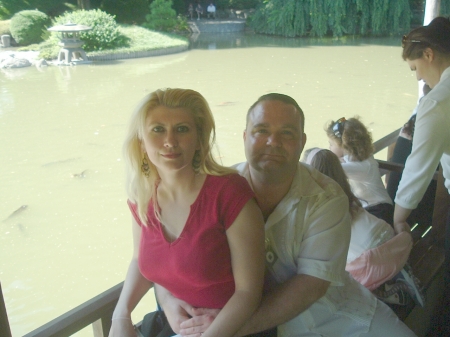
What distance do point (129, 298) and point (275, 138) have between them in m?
0.63

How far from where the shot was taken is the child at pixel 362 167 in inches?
91.4

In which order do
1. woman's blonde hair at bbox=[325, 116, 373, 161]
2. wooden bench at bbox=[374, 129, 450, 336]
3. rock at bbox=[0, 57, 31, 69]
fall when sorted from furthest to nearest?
rock at bbox=[0, 57, 31, 69] → woman's blonde hair at bbox=[325, 116, 373, 161] → wooden bench at bbox=[374, 129, 450, 336]

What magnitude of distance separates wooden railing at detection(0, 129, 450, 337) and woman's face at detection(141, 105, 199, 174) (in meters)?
0.47

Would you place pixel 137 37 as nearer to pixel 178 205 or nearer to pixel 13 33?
pixel 13 33

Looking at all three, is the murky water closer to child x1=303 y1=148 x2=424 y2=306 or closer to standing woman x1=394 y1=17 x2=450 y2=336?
child x1=303 y1=148 x2=424 y2=306

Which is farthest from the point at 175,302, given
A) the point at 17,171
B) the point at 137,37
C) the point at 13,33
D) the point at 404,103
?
the point at 13,33

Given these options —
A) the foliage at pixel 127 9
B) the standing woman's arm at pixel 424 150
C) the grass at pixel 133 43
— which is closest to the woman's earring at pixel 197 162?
the standing woman's arm at pixel 424 150

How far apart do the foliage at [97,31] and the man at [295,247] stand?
1559 centimetres

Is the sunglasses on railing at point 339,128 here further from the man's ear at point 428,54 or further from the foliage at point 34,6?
the foliage at point 34,6

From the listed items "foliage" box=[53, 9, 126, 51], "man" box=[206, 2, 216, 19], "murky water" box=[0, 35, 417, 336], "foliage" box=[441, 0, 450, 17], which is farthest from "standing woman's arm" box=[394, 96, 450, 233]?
"man" box=[206, 2, 216, 19]

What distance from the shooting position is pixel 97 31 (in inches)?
634


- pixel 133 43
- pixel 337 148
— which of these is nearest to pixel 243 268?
pixel 337 148

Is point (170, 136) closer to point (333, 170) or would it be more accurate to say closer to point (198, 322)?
point (198, 322)

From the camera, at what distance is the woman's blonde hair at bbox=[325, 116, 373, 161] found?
8.00 feet
